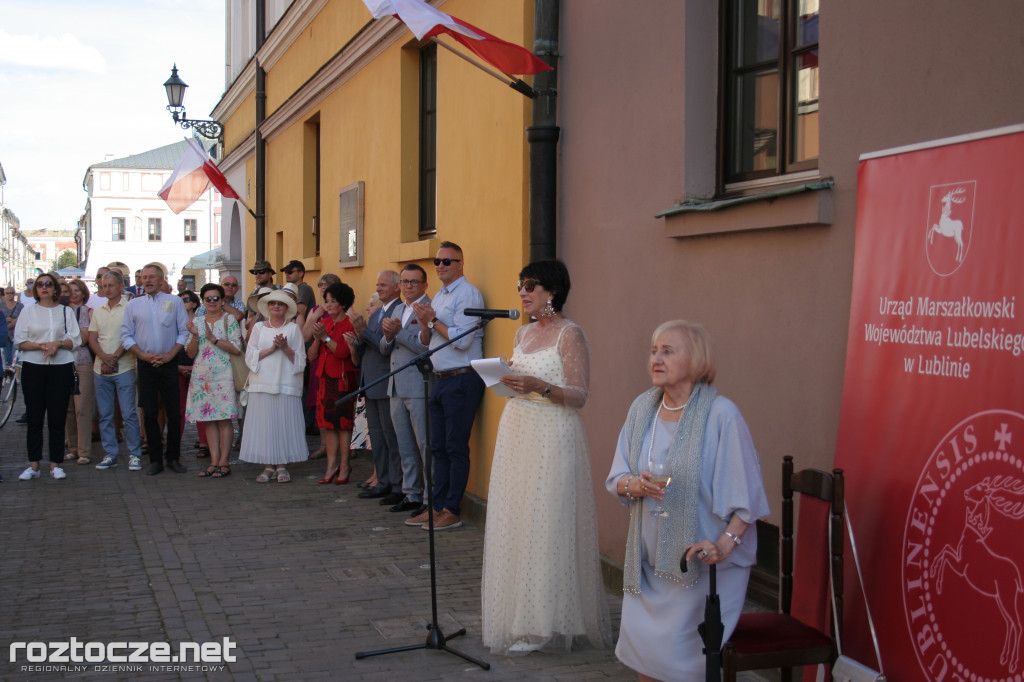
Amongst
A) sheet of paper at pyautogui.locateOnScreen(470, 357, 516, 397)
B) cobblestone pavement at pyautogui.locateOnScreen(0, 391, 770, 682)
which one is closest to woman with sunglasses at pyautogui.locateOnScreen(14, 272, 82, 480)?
cobblestone pavement at pyautogui.locateOnScreen(0, 391, 770, 682)

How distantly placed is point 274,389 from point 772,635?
729 centimetres

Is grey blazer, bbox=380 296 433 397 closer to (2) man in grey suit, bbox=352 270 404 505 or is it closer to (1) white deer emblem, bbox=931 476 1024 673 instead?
A: (2) man in grey suit, bbox=352 270 404 505

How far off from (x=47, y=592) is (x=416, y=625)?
2448 mm

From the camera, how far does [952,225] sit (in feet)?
11.8

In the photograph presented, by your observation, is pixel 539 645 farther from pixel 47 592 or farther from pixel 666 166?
pixel 47 592

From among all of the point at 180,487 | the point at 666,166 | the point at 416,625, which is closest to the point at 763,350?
the point at 666,166

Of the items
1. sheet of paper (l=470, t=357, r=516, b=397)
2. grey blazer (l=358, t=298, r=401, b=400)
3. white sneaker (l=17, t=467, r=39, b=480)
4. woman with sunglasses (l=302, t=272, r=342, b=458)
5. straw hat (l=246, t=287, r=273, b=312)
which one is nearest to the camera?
sheet of paper (l=470, t=357, r=516, b=397)

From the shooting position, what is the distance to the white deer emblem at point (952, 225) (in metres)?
3.56

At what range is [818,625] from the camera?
155 inches

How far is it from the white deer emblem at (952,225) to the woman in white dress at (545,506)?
2060 millimetres

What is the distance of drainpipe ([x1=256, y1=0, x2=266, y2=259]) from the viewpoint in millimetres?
17375

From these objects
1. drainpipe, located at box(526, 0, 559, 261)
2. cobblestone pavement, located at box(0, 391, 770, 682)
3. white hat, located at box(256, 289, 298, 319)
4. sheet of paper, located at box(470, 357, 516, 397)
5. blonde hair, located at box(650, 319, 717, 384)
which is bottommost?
cobblestone pavement, located at box(0, 391, 770, 682)

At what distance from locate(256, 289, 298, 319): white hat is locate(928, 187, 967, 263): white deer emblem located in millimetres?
7470

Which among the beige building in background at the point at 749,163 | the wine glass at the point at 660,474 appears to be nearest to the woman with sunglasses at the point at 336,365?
the beige building in background at the point at 749,163
